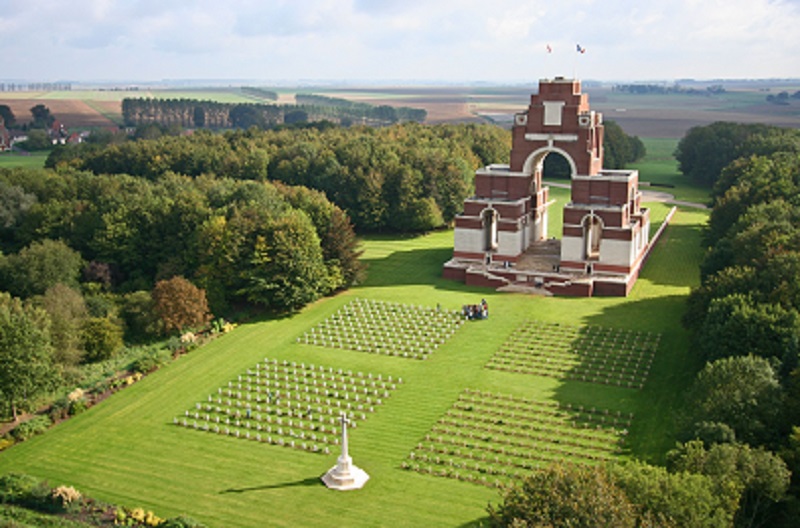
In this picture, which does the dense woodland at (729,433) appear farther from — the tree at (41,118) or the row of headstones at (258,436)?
the tree at (41,118)

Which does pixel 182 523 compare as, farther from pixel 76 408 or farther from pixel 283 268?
pixel 283 268

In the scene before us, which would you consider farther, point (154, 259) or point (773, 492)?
point (154, 259)

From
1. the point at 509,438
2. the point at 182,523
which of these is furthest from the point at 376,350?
the point at 182,523

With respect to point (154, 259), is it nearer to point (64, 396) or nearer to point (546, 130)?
point (64, 396)

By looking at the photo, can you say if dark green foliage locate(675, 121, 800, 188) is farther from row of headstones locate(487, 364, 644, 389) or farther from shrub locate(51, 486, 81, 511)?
shrub locate(51, 486, 81, 511)

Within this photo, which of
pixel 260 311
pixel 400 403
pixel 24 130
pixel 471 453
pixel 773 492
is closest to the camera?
pixel 773 492

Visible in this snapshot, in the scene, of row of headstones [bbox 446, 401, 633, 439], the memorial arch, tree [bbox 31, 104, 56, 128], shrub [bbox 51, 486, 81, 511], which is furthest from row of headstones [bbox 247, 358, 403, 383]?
tree [bbox 31, 104, 56, 128]

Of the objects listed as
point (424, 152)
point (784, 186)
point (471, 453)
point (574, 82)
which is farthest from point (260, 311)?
point (784, 186)
